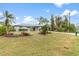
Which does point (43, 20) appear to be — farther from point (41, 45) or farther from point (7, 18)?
point (7, 18)

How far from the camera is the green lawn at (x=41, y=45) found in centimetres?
431

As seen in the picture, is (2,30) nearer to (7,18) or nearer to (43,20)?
(7,18)

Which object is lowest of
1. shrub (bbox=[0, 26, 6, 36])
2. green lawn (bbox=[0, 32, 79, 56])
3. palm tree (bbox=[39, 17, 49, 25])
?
green lawn (bbox=[0, 32, 79, 56])

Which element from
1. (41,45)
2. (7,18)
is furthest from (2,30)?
(41,45)

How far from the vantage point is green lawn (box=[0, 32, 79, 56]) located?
14.1ft

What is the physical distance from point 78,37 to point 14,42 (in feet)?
2.29

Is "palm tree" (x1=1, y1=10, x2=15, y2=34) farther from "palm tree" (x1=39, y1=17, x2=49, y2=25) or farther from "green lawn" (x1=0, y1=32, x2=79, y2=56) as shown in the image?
"palm tree" (x1=39, y1=17, x2=49, y2=25)

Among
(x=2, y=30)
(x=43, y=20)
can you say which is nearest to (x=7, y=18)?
(x=2, y=30)

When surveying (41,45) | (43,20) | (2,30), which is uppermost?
(43,20)

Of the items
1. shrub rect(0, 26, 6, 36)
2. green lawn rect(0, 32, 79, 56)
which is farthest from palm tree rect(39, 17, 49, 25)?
shrub rect(0, 26, 6, 36)

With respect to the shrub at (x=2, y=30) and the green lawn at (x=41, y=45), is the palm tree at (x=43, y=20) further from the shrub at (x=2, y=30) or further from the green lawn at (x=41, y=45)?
the shrub at (x=2, y=30)

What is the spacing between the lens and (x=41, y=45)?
4.34 metres

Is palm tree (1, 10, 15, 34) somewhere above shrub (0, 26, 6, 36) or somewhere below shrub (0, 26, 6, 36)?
above

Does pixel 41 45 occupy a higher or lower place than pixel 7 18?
lower
